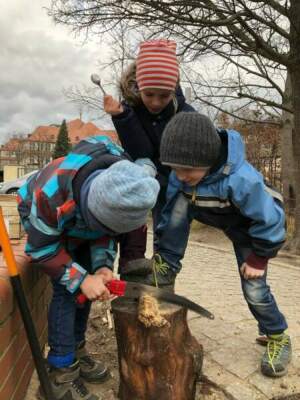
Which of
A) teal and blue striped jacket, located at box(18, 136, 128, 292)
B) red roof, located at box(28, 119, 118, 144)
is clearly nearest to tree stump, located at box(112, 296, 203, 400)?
teal and blue striped jacket, located at box(18, 136, 128, 292)

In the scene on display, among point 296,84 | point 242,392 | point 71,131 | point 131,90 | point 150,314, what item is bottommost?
point 242,392

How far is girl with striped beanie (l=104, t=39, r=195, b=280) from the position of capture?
2.80 metres

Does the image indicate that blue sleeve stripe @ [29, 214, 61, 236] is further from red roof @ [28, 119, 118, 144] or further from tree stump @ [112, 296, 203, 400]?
red roof @ [28, 119, 118, 144]

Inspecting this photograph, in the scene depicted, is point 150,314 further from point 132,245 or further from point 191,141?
point 191,141

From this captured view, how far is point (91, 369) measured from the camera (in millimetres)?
2857

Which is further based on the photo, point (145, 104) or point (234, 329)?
point (234, 329)

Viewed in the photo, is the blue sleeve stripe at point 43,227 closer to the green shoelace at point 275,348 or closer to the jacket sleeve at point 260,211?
the jacket sleeve at point 260,211

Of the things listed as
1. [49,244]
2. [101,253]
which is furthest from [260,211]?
[49,244]

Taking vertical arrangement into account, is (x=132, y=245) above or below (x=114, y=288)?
above

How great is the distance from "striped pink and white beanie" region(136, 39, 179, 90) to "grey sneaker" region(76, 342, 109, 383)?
5.32 feet

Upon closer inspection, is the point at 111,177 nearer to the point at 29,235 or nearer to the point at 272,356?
the point at 29,235

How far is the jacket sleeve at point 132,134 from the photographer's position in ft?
9.59

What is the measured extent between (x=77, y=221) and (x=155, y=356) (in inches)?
31.1

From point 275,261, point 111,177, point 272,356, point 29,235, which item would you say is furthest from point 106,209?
point 275,261
